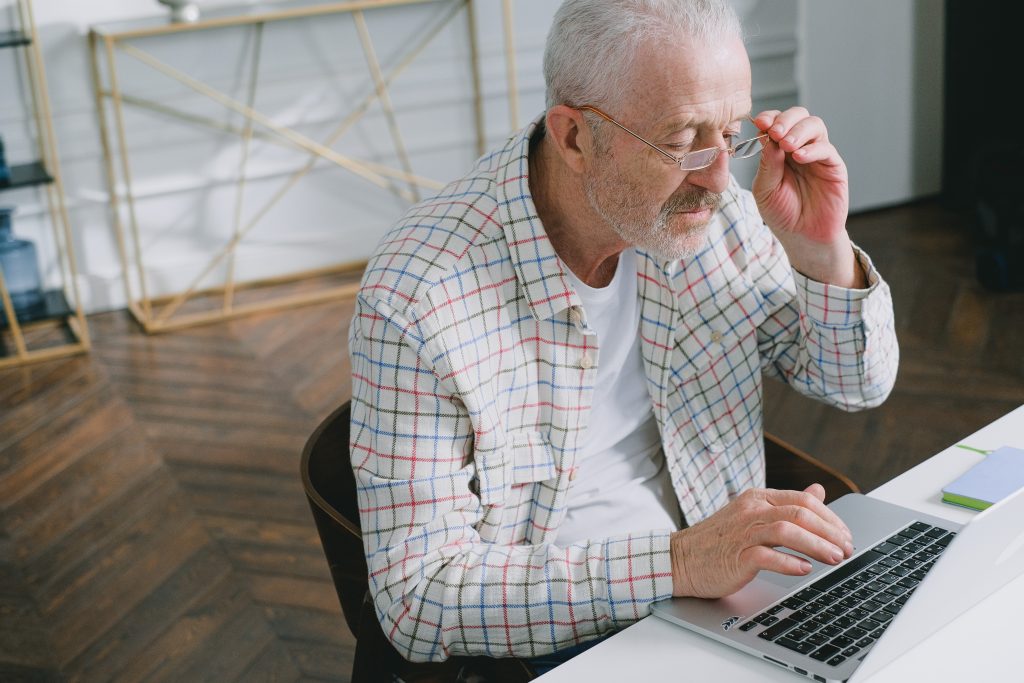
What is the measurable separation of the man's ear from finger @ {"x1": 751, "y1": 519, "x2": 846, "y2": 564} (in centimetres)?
56

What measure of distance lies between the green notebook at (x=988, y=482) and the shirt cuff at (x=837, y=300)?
27cm

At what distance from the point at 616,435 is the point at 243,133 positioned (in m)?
3.42

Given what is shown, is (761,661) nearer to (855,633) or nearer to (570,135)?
(855,633)

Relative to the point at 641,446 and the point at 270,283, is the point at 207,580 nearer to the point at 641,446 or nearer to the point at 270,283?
the point at 641,446

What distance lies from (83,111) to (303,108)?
→ 2.76 ft

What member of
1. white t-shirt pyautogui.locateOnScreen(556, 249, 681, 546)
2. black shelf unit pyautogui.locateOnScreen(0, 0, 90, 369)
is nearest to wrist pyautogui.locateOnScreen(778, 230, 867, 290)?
white t-shirt pyautogui.locateOnScreen(556, 249, 681, 546)

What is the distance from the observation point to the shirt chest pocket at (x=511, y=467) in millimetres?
1444

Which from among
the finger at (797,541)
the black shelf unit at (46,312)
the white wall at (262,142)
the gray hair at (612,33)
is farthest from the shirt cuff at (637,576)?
the white wall at (262,142)

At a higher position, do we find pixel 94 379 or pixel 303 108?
pixel 303 108

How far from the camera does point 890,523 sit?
132 centimetres

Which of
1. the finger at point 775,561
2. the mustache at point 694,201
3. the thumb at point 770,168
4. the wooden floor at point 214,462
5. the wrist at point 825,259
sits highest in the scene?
the thumb at point 770,168

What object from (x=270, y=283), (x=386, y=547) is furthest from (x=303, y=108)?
(x=386, y=547)

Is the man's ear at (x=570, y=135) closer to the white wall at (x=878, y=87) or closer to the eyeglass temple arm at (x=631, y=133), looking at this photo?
the eyeglass temple arm at (x=631, y=133)

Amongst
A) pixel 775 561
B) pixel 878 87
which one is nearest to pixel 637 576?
pixel 775 561
